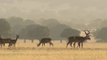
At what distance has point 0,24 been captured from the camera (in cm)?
13250

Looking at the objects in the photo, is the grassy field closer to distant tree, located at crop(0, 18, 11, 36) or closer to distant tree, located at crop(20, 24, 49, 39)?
distant tree, located at crop(0, 18, 11, 36)

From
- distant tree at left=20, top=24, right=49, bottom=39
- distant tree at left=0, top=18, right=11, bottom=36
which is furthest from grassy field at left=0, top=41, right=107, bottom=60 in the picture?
distant tree at left=20, top=24, right=49, bottom=39

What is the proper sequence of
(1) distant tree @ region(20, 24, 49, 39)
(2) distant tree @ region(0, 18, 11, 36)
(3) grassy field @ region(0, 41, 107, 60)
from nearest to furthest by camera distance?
(3) grassy field @ region(0, 41, 107, 60) → (2) distant tree @ region(0, 18, 11, 36) → (1) distant tree @ region(20, 24, 49, 39)

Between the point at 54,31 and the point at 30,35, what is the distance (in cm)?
3174
